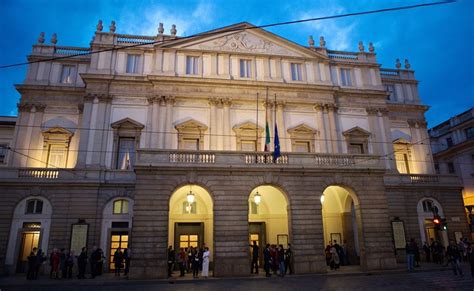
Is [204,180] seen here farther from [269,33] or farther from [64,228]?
[269,33]

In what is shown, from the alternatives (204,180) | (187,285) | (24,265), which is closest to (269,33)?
(204,180)

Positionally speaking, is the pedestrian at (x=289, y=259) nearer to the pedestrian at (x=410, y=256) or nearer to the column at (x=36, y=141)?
the pedestrian at (x=410, y=256)

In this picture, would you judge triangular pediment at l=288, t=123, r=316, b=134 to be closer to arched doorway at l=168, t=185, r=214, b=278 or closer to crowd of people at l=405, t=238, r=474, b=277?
arched doorway at l=168, t=185, r=214, b=278

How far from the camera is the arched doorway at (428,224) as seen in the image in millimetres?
25562

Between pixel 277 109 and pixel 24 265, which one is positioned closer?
pixel 24 265

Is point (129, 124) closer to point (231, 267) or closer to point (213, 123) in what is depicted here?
point (213, 123)

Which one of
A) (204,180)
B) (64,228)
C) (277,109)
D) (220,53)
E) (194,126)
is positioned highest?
(220,53)

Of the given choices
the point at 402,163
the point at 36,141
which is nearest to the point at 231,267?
the point at 36,141

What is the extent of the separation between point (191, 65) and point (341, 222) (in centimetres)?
1632

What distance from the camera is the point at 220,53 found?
26.5m

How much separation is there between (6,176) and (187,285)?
1545cm

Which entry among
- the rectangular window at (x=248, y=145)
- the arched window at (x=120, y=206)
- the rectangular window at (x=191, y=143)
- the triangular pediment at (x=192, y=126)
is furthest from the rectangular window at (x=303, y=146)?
the arched window at (x=120, y=206)

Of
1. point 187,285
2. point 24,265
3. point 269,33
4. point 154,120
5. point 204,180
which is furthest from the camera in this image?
point 269,33

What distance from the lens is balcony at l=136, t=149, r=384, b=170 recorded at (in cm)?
1755
